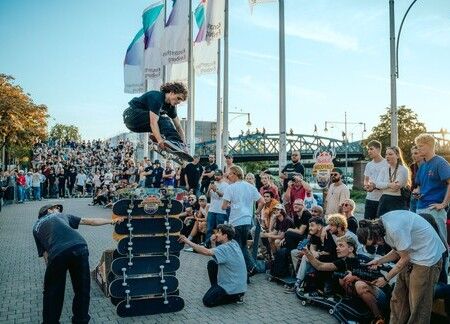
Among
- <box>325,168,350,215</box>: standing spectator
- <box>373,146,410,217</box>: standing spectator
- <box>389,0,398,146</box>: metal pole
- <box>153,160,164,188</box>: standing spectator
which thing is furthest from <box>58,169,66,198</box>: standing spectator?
<box>373,146,410,217</box>: standing spectator

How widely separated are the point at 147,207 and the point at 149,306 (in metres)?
1.50

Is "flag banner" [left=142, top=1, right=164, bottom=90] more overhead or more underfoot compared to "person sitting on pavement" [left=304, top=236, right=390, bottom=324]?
more overhead

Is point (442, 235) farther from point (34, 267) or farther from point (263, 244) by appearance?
point (34, 267)

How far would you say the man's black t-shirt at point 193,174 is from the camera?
12461mm

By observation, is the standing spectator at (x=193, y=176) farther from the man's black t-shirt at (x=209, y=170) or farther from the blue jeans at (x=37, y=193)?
the blue jeans at (x=37, y=193)

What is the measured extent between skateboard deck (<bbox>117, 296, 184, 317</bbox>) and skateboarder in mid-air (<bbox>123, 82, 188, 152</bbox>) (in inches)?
91.6

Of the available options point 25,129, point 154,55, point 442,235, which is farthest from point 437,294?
point 25,129

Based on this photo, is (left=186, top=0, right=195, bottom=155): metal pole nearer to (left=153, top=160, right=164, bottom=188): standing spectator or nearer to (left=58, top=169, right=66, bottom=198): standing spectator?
(left=153, top=160, right=164, bottom=188): standing spectator

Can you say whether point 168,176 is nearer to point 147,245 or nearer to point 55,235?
point 147,245

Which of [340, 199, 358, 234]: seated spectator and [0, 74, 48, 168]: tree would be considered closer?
[340, 199, 358, 234]: seated spectator

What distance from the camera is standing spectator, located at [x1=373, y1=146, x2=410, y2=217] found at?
723cm

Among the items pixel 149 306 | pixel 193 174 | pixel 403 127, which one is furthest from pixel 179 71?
pixel 403 127

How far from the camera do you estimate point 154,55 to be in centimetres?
1869

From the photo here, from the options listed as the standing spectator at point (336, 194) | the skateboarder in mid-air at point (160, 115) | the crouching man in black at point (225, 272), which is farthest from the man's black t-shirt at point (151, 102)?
the standing spectator at point (336, 194)
